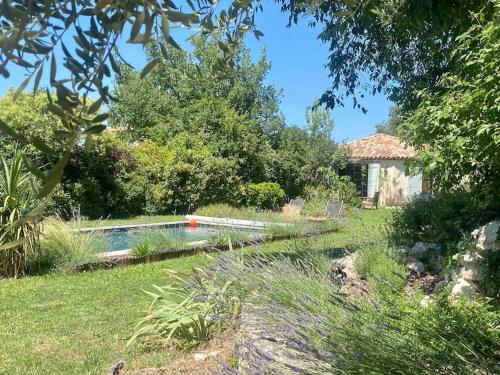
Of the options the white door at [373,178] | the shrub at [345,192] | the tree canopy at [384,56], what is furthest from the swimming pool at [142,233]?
the white door at [373,178]

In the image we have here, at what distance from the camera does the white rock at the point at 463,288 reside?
5.39m

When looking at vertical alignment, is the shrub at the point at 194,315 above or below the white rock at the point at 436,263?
below

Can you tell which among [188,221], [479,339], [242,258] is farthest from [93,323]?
[188,221]

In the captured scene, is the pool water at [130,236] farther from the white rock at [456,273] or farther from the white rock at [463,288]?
the white rock at [463,288]

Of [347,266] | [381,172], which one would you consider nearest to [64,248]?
[347,266]

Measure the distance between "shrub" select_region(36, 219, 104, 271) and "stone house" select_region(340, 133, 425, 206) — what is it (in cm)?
2168

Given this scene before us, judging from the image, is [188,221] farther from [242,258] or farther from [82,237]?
[242,258]

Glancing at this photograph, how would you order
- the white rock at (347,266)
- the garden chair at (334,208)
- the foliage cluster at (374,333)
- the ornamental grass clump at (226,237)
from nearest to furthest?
the foliage cluster at (374,333) < the white rock at (347,266) < the ornamental grass clump at (226,237) < the garden chair at (334,208)

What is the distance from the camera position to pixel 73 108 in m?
1.24

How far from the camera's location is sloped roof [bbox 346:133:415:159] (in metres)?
32.8

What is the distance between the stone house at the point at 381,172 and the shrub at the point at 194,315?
25478 mm

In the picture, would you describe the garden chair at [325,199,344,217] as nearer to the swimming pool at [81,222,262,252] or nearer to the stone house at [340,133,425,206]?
the swimming pool at [81,222,262,252]

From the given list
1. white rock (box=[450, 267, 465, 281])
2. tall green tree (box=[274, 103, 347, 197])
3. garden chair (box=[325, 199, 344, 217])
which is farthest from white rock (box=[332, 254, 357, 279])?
tall green tree (box=[274, 103, 347, 197])

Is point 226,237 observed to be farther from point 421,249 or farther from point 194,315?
point 194,315
